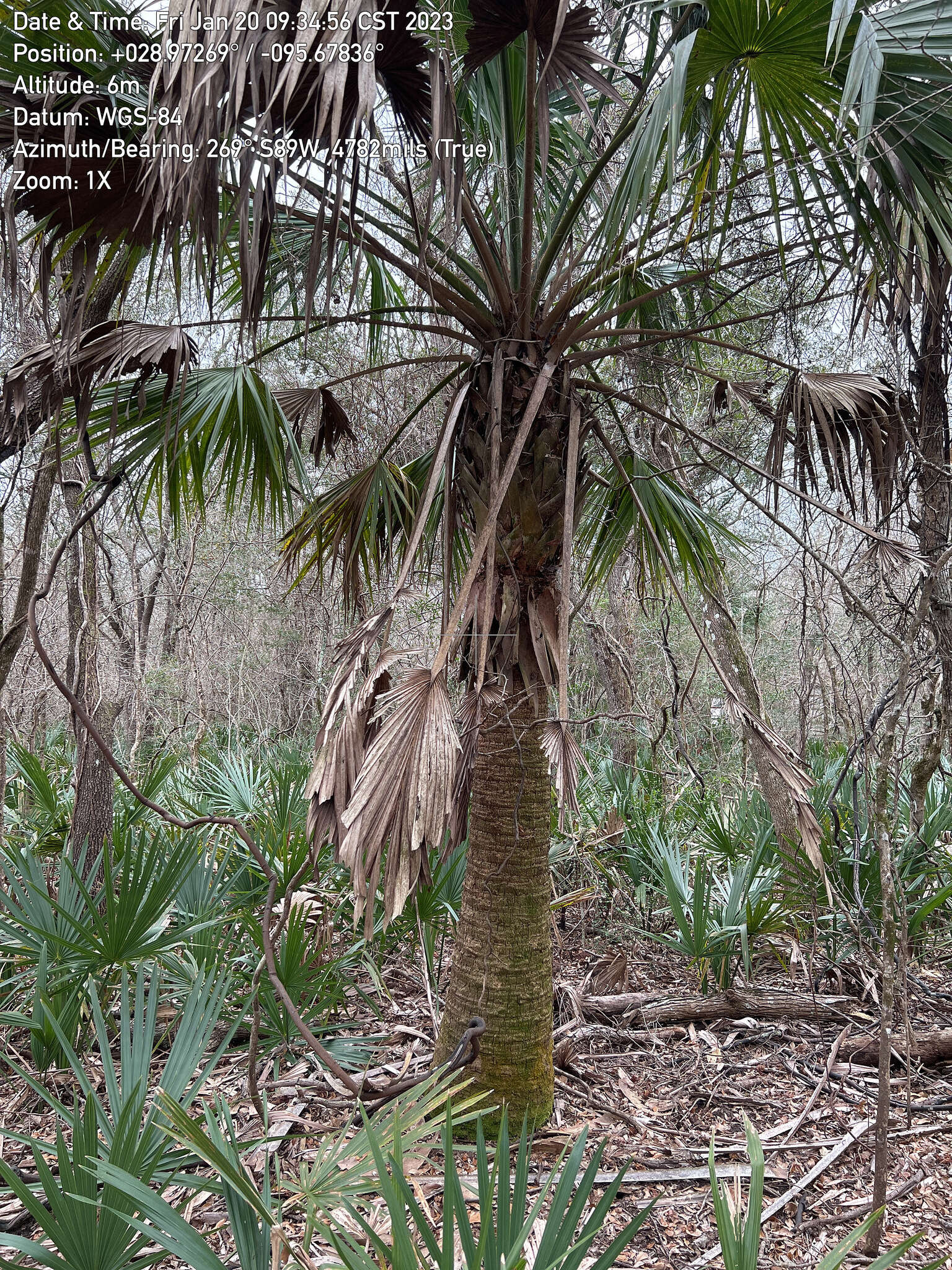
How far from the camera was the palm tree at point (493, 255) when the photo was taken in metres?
2.00

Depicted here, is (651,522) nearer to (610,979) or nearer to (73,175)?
(610,979)

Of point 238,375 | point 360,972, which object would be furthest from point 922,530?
point 360,972

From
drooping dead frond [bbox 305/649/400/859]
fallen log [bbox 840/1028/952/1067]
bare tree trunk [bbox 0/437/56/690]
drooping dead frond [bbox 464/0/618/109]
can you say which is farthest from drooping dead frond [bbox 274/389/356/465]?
fallen log [bbox 840/1028/952/1067]

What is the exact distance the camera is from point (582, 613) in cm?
652

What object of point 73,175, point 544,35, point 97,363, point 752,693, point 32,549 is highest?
point 544,35

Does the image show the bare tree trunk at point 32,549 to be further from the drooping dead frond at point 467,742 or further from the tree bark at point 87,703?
the drooping dead frond at point 467,742

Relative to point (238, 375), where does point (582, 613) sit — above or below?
below

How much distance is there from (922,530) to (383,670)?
8.19 feet

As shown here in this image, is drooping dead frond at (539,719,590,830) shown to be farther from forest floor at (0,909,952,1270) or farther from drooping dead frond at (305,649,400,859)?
forest floor at (0,909,952,1270)

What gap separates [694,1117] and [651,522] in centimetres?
237

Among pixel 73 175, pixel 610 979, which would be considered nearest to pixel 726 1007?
pixel 610 979

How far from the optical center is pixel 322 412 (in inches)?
154

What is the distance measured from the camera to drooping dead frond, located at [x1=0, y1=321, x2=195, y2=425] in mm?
2576

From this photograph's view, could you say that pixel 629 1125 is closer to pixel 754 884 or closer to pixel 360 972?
pixel 754 884
